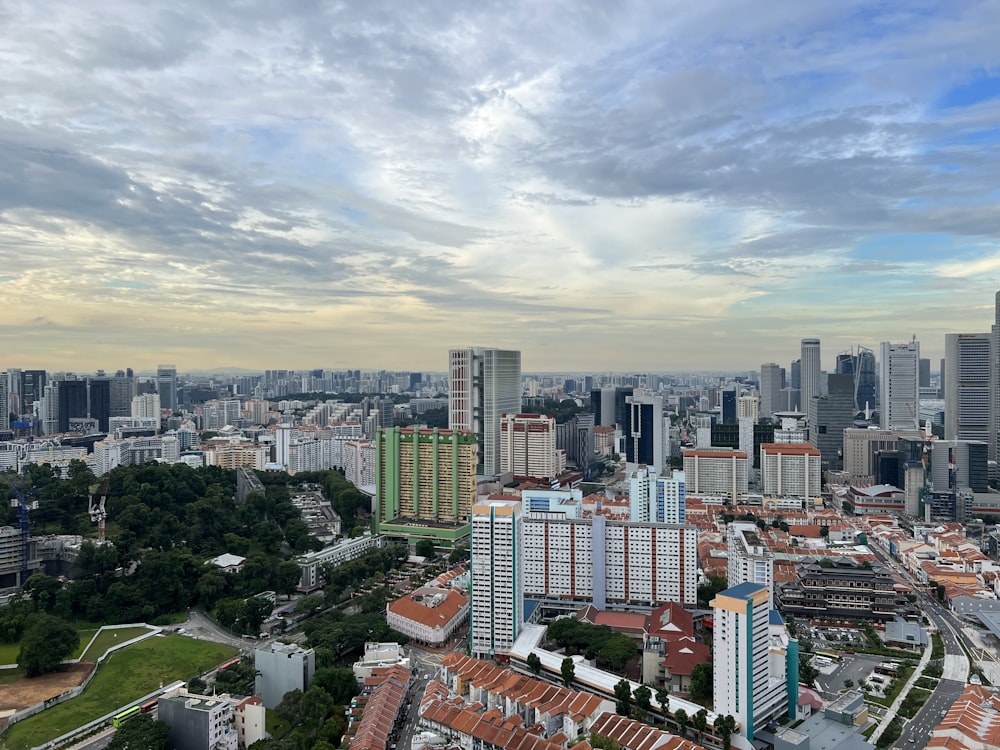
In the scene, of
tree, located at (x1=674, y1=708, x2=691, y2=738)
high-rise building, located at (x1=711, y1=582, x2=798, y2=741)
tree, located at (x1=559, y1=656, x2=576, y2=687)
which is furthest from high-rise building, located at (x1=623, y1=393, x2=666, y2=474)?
tree, located at (x1=674, y1=708, x2=691, y2=738)

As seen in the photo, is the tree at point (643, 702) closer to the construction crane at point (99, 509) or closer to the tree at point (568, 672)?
the tree at point (568, 672)

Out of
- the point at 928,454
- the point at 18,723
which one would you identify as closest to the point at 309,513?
the point at 18,723

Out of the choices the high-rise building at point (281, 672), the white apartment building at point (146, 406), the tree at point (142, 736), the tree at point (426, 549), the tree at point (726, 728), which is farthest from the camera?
the white apartment building at point (146, 406)

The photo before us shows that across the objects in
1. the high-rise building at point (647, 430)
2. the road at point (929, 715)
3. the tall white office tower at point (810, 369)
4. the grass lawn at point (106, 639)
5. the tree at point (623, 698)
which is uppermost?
the tall white office tower at point (810, 369)

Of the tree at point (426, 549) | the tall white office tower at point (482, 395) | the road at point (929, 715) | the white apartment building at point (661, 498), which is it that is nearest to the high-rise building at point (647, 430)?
the tall white office tower at point (482, 395)

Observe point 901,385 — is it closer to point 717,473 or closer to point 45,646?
point 717,473

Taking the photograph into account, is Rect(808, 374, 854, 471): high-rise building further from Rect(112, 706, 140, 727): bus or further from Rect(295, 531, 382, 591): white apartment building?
Rect(112, 706, 140, 727): bus

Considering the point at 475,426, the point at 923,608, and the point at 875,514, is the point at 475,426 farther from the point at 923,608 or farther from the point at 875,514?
the point at 923,608
